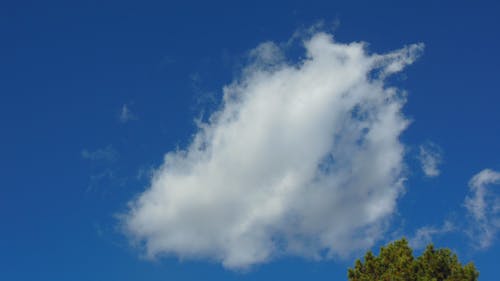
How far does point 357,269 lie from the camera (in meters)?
53.7

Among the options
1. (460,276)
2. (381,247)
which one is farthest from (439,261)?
(381,247)

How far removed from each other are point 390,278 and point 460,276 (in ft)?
22.2

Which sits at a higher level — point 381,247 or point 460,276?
point 381,247

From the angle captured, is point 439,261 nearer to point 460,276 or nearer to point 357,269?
point 460,276

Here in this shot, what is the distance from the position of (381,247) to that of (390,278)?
393cm

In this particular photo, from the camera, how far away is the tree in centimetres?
4894

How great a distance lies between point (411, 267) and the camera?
50.1m

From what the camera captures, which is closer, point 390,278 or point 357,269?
point 390,278

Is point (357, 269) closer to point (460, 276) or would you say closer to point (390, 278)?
point (390, 278)

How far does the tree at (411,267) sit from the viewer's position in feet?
161

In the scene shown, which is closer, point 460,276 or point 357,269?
point 460,276

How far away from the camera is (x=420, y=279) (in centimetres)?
4881

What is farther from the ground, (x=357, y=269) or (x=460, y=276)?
(x=357, y=269)

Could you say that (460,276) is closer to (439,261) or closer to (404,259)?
(439,261)
